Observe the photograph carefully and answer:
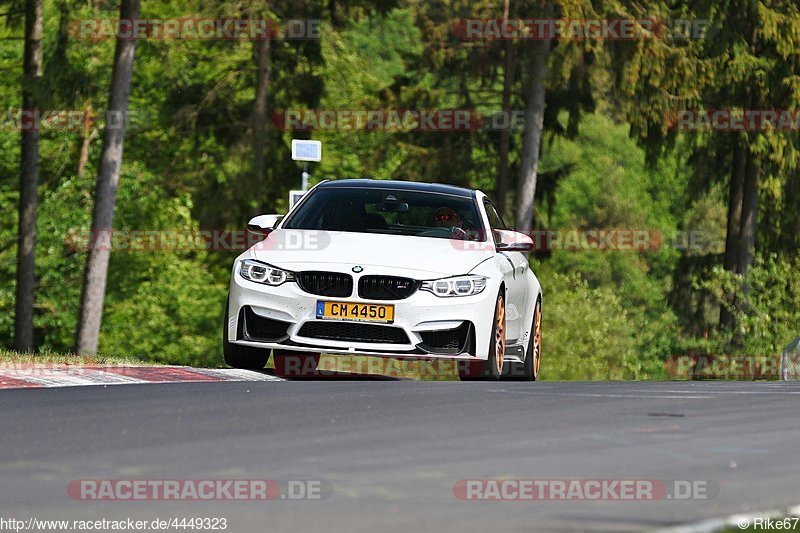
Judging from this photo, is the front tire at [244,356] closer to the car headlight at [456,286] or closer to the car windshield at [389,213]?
the car windshield at [389,213]

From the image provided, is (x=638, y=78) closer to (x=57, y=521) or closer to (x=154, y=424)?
(x=154, y=424)

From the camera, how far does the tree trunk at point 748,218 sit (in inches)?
1604

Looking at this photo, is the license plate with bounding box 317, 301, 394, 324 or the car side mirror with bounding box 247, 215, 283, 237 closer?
the license plate with bounding box 317, 301, 394, 324

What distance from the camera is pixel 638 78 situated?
3400 cm

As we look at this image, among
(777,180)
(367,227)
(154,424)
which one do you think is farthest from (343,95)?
(154,424)

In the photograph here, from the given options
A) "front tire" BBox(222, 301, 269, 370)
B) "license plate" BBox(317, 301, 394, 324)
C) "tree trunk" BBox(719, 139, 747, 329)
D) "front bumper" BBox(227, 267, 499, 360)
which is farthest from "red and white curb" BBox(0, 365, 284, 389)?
"tree trunk" BBox(719, 139, 747, 329)

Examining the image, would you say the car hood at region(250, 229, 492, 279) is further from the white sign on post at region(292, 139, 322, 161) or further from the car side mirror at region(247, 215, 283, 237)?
the white sign on post at region(292, 139, 322, 161)

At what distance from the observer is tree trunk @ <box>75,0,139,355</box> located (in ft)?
94.5

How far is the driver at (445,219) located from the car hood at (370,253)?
1.46ft

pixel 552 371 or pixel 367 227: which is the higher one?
pixel 367 227

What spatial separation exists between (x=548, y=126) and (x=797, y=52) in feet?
19.9

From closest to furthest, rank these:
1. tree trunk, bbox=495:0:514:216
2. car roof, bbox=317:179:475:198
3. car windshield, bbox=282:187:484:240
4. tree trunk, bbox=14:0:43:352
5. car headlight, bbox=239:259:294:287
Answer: car headlight, bbox=239:259:294:287 → car windshield, bbox=282:187:484:240 → car roof, bbox=317:179:475:198 → tree trunk, bbox=14:0:43:352 → tree trunk, bbox=495:0:514:216

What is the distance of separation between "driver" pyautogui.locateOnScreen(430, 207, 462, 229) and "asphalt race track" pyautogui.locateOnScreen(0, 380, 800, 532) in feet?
8.41

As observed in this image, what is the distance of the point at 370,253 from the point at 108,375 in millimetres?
2324
